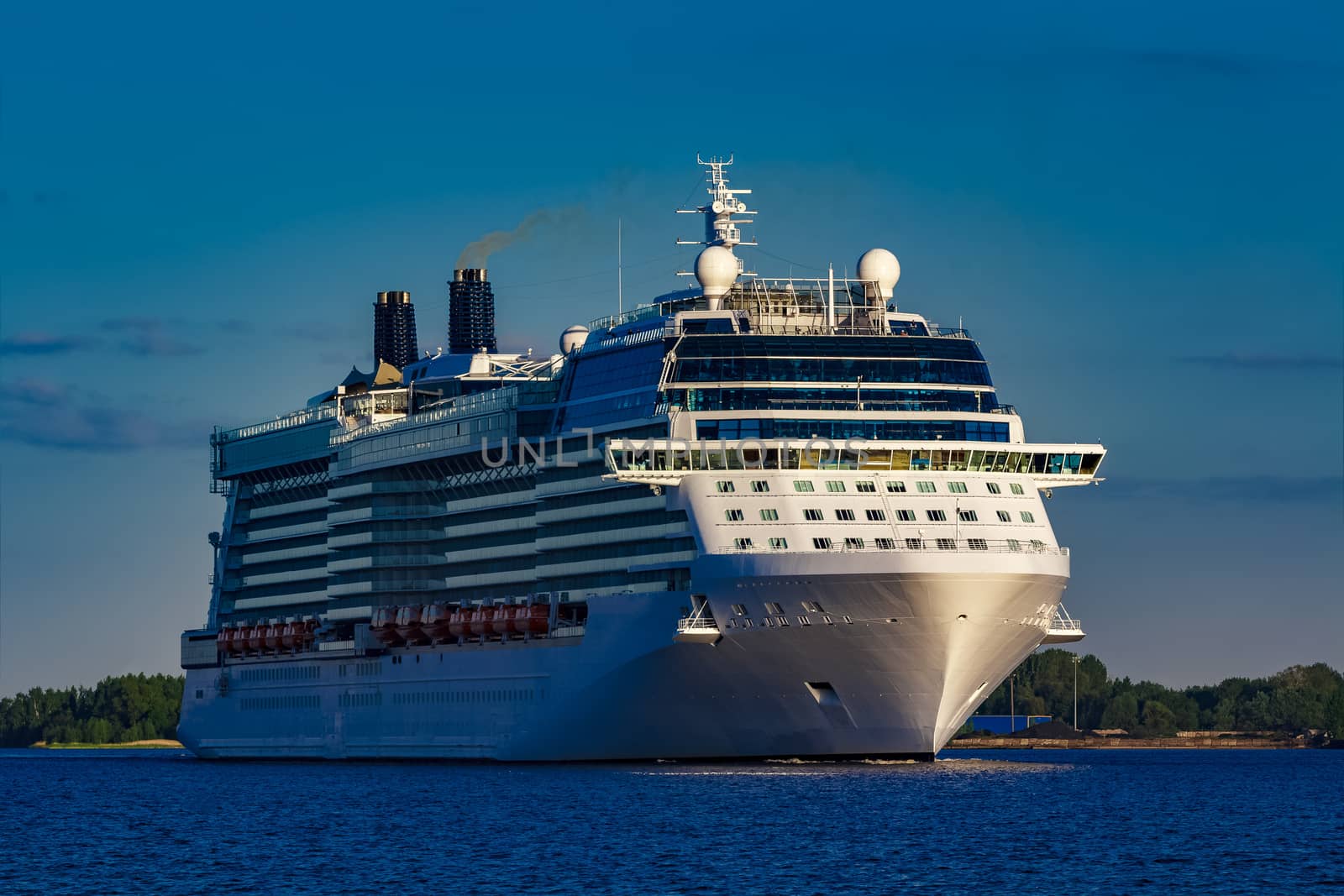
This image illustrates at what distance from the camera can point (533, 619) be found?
96.8 m

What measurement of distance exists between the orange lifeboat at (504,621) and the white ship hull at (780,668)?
0.75 metres

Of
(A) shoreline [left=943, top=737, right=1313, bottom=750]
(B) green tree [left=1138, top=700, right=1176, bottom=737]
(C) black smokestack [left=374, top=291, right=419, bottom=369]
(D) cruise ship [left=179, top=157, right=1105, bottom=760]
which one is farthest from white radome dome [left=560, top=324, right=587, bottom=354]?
(B) green tree [left=1138, top=700, right=1176, bottom=737]

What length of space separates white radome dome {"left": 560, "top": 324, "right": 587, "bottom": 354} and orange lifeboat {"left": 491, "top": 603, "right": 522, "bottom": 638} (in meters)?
11.6

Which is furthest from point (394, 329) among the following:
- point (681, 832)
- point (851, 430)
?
point (681, 832)

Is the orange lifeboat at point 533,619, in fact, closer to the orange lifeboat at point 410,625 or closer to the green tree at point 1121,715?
the orange lifeboat at point 410,625

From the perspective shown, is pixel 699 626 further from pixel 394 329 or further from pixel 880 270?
pixel 394 329

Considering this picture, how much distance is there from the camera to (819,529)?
8462 centimetres

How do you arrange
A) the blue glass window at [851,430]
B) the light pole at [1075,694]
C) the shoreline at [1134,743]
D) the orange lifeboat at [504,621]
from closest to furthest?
the blue glass window at [851,430]
the orange lifeboat at [504,621]
the shoreline at [1134,743]
the light pole at [1075,694]

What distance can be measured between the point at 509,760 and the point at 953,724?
19289 mm

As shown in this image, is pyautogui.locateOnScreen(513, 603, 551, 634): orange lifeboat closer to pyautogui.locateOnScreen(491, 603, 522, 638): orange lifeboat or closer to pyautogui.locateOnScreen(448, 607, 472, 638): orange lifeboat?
pyautogui.locateOnScreen(491, 603, 522, 638): orange lifeboat

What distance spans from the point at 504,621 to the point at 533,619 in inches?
89.5

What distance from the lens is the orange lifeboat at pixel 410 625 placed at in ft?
351

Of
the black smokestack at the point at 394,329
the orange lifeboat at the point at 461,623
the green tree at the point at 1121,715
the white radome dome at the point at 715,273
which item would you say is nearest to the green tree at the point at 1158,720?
the green tree at the point at 1121,715

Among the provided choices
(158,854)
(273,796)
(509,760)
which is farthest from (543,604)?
(158,854)
